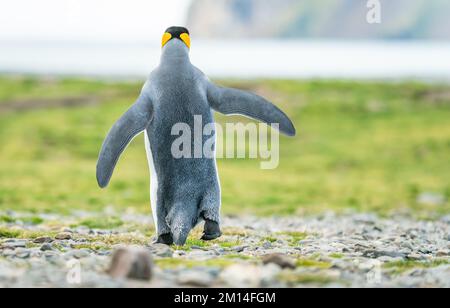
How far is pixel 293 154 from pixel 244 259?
19863mm

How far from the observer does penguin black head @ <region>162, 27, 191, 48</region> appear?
24.2ft

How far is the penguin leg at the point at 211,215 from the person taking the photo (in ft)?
23.0

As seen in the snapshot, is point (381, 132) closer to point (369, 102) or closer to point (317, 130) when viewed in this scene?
point (317, 130)

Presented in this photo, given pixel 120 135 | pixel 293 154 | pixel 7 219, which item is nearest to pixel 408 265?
pixel 120 135

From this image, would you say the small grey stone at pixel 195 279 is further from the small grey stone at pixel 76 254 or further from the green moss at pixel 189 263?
the small grey stone at pixel 76 254

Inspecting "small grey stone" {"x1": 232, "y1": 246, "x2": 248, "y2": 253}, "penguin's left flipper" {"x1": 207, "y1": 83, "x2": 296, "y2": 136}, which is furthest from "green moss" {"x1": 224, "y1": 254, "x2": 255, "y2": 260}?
"penguin's left flipper" {"x1": 207, "y1": 83, "x2": 296, "y2": 136}

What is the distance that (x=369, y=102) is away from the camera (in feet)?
113

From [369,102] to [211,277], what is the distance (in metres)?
30.5

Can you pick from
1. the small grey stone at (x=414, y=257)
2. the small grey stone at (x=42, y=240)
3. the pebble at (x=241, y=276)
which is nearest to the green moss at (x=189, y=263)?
the pebble at (x=241, y=276)

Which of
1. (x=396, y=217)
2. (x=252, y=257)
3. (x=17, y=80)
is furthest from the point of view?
Result: (x=17, y=80)

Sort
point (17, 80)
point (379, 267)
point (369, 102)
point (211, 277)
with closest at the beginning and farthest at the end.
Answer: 1. point (211, 277)
2. point (379, 267)
3. point (369, 102)
4. point (17, 80)

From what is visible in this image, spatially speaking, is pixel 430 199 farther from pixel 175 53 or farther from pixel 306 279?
pixel 306 279
